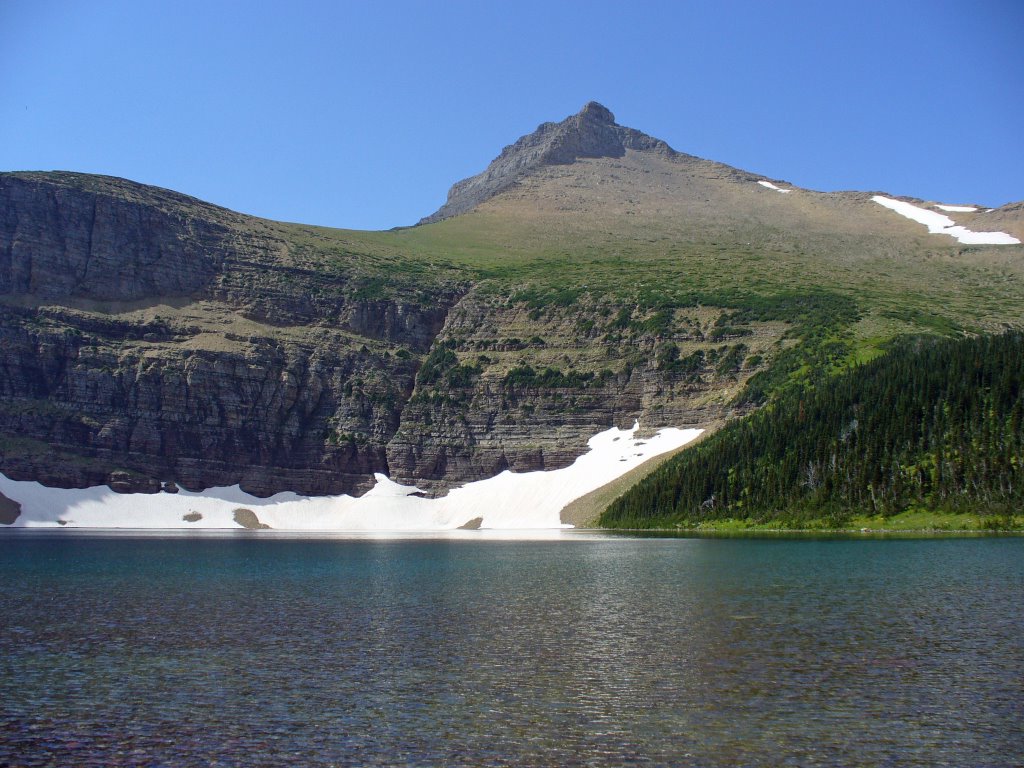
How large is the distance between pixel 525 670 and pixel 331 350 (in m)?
137

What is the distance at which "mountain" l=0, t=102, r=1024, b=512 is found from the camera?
135125 millimetres

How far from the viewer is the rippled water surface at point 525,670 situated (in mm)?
16344

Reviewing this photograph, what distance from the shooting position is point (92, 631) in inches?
1120

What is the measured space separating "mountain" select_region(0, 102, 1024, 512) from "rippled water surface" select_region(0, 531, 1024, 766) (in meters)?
89.0

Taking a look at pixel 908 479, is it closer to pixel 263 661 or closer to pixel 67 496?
pixel 263 661

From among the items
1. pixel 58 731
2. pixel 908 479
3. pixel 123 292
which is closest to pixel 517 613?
pixel 58 731

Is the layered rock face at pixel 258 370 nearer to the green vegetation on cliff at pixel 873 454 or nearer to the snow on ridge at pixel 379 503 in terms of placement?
the snow on ridge at pixel 379 503

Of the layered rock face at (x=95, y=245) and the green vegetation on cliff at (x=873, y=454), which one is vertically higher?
the layered rock face at (x=95, y=245)

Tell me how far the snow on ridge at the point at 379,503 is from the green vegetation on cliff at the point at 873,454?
62.6ft

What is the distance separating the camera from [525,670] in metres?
22.5

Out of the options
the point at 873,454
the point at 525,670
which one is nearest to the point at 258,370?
the point at 873,454

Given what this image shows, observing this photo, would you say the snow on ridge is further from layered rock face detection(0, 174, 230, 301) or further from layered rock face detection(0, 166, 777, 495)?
layered rock face detection(0, 174, 230, 301)

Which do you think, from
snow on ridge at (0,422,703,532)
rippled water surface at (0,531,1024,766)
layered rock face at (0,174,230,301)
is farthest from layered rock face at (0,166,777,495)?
rippled water surface at (0,531,1024,766)

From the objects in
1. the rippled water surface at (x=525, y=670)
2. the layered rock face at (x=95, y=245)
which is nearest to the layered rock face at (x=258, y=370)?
the layered rock face at (x=95, y=245)
